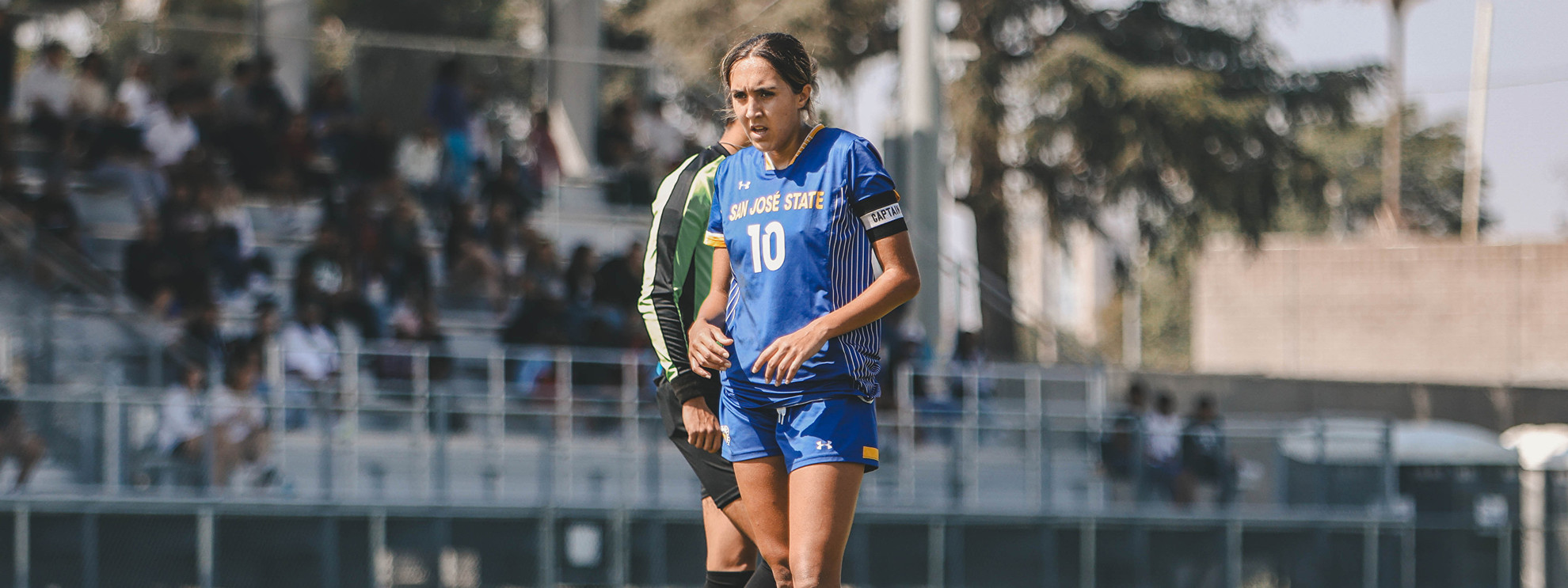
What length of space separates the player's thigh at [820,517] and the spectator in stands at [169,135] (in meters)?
10.8

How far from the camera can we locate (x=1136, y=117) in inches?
880

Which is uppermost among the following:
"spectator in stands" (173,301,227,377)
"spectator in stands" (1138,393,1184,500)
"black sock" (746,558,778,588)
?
"spectator in stands" (173,301,227,377)

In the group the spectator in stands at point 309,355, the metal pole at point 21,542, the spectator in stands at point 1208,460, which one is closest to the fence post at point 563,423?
the spectator in stands at point 309,355

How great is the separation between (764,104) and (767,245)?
34cm

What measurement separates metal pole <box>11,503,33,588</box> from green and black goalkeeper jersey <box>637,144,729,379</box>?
6494mm

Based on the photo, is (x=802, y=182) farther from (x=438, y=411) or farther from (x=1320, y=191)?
(x=1320, y=191)

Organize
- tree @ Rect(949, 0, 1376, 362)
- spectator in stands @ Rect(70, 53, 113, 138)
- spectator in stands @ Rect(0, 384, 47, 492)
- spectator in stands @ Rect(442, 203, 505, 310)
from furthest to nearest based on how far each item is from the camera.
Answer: tree @ Rect(949, 0, 1376, 362) → spectator in stands @ Rect(442, 203, 505, 310) → spectator in stands @ Rect(70, 53, 113, 138) → spectator in stands @ Rect(0, 384, 47, 492)

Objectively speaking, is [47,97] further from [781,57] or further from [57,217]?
[781,57]

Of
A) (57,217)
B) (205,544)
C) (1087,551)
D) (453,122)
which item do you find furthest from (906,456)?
(57,217)

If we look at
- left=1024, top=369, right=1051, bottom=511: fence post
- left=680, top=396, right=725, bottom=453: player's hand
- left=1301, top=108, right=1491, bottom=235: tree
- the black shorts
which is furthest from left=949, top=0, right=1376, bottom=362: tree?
left=1301, top=108, right=1491, bottom=235: tree

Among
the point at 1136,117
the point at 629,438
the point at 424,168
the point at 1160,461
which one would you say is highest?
the point at 1136,117

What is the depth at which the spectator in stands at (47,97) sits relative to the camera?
1412 centimetres

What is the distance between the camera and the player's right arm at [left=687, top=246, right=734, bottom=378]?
4402mm

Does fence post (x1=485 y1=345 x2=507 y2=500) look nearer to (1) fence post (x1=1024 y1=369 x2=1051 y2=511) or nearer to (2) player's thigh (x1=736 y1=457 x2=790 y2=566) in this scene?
(1) fence post (x1=1024 y1=369 x2=1051 y2=511)
